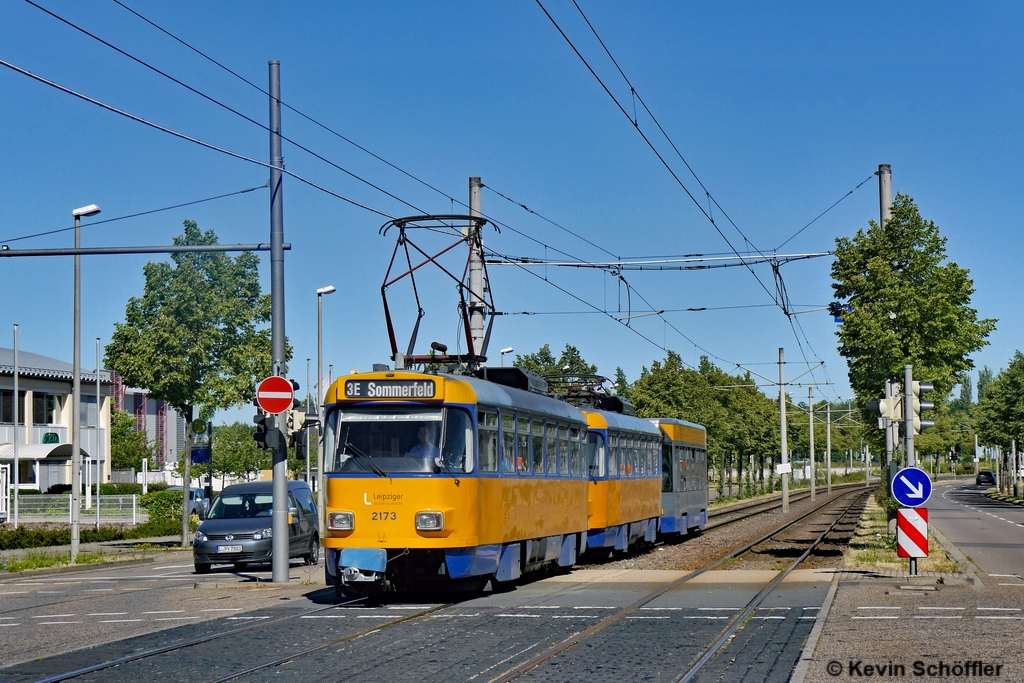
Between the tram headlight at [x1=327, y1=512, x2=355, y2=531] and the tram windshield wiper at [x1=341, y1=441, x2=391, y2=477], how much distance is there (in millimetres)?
619

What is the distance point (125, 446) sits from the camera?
8269 centimetres

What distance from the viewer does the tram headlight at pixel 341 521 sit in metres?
16.3

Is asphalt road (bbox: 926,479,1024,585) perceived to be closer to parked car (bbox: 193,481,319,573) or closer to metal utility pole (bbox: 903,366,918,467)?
metal utility pole (bbox: 903,366,918,467)

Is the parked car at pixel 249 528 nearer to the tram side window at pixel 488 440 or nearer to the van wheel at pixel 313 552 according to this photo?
the van wheel at pixel 313 552

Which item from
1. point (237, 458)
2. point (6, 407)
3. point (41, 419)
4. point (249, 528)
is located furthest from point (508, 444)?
point (237, 458)

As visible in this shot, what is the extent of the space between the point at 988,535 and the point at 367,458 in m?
25.1

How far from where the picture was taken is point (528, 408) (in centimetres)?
1947

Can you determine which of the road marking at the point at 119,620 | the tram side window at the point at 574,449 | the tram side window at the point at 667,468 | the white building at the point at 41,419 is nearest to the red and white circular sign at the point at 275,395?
the tram side window at the point at 574,449

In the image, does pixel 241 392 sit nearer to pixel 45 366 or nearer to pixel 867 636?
pixel 867 636

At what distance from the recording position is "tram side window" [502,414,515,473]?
59.3 ft

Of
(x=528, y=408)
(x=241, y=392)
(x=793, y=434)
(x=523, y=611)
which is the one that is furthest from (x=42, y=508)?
(x=793, y=434)

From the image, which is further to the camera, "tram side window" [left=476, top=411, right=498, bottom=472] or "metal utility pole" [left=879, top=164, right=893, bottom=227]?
"metal utility pole" [left=879, top=164, right=893, bottom=227]

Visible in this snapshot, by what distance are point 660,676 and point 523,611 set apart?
16.9 ft

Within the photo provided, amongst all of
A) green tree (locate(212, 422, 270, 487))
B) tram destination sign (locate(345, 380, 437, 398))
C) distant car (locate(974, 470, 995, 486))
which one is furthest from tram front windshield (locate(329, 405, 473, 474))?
distant car (locate(974, 470, 995, 486))
